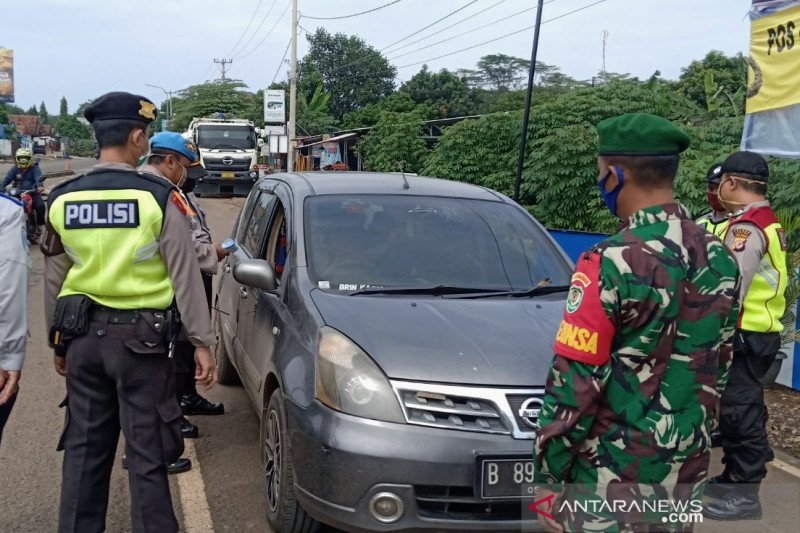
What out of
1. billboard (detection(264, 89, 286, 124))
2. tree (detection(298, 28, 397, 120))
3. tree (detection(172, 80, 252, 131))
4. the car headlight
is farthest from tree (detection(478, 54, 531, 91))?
the car headlight

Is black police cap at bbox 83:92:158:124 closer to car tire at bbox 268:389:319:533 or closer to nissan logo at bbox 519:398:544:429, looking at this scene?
car tire at bbox 268:389:319:533

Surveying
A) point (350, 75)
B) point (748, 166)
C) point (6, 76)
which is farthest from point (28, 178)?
point (6, 76)

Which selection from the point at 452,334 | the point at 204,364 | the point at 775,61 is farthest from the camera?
the point at 775,61

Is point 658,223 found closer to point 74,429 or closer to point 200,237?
point 74,429

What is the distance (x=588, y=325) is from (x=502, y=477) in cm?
129

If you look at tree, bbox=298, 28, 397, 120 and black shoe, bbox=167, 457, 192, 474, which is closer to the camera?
black shoe, bbox=167, 457, 192, 474

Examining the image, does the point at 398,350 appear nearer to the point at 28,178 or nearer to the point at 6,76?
the point at 28,178

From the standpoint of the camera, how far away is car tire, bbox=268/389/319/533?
11.4ft

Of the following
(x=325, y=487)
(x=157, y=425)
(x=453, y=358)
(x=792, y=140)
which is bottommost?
(x=325, y=487)

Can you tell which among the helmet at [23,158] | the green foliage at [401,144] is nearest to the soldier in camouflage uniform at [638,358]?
the helmet at [23,158]

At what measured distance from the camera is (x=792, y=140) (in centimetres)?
682

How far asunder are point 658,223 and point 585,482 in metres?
0.70

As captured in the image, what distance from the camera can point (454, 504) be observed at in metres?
3.04

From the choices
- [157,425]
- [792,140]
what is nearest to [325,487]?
[157,425]
